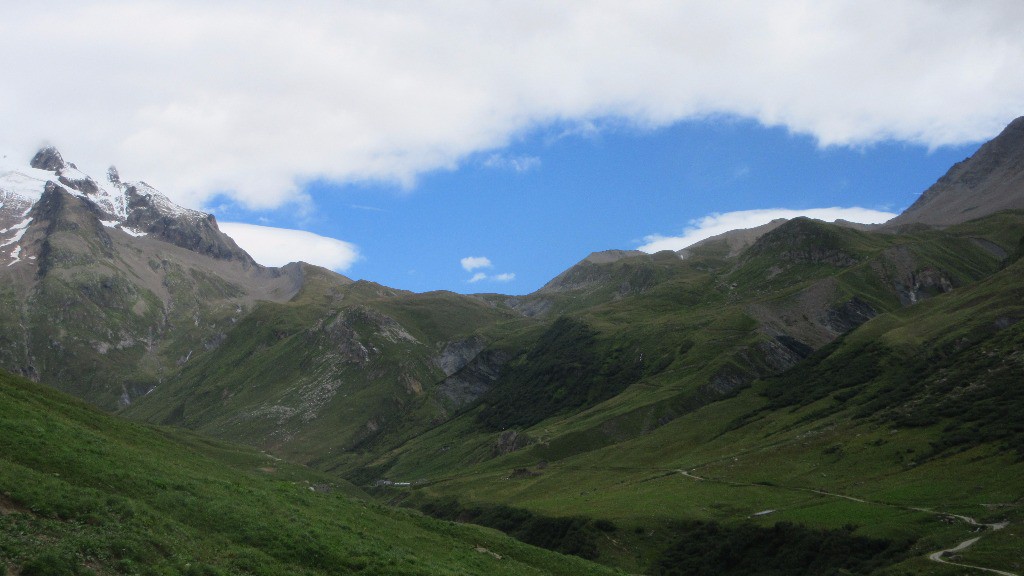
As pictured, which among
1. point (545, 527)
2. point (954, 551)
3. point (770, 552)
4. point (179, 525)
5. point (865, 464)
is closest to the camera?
point (179, 525)

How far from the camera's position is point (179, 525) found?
125 feet

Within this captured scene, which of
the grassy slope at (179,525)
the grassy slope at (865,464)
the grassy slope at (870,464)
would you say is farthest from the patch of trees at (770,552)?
the grassy slope at (179,525)

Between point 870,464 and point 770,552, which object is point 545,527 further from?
point 870,464

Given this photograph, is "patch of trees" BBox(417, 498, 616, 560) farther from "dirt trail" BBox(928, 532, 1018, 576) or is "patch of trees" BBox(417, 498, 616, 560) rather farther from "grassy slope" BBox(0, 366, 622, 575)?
"grassy slope" BBox(0, 366, 622, 575)

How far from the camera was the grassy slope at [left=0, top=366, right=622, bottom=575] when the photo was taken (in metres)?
31.6

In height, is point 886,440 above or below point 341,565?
below

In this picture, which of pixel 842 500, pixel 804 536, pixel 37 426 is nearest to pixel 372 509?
pixel 37 426

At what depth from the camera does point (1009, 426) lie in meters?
118

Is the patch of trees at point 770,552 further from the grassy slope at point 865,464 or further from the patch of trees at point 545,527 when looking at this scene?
the patch of trees at point 545,527

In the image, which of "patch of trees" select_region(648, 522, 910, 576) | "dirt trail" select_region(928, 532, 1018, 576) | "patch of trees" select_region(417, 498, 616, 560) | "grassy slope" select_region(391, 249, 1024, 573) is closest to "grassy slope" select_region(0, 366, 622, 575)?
"dirt trail" select_region(928, 532, 1018, 576)

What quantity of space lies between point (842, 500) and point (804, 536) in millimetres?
14482

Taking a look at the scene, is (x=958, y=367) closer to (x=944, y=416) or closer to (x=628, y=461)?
(x=944, y=416)

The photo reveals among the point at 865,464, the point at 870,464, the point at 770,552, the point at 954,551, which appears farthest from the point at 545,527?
the point at 954,551

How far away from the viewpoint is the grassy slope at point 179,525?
31625 millimetres
